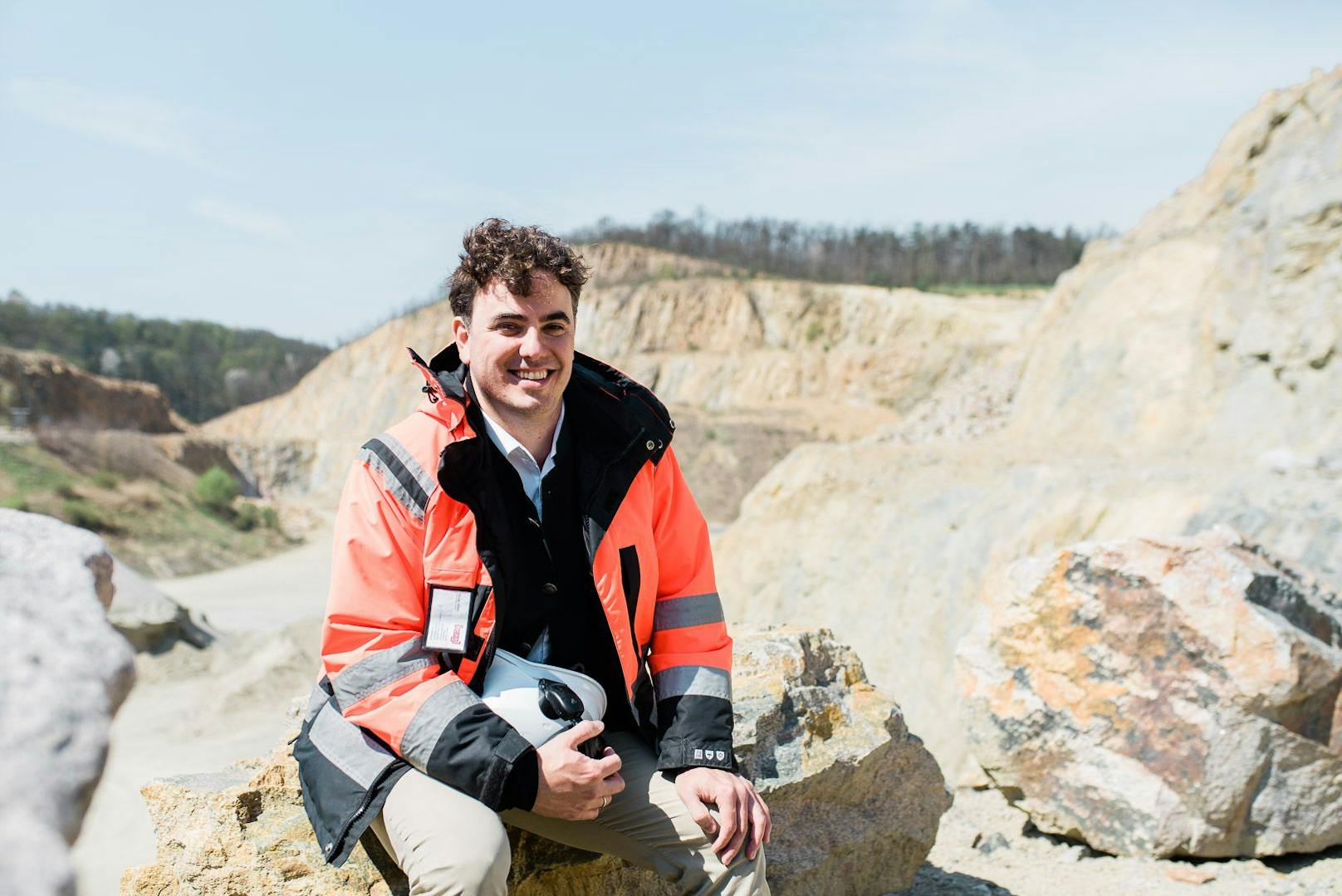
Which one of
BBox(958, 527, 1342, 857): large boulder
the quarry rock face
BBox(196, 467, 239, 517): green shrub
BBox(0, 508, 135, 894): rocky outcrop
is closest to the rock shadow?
BBox(958, 527, 1342, 857): large boulder

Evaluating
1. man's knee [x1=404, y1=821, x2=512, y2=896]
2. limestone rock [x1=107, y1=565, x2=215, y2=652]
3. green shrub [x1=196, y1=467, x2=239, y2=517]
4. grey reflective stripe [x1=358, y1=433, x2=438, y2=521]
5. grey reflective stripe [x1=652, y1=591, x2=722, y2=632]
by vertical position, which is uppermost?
grey reflective stripe [x1=358, y1=433, x2=438, y2=521]

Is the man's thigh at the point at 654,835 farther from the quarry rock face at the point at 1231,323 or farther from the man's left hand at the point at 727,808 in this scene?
the quarry rock face at the point at 1231,323

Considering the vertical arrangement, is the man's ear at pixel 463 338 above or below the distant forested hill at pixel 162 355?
above

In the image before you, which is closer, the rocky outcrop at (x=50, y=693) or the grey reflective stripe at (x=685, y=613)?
the rocky outcrop at (x=50, y=693)

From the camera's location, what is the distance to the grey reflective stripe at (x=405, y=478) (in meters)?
2.74

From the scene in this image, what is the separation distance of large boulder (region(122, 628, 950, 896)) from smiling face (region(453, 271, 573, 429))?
1.27m

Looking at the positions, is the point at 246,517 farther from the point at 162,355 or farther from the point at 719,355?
the point at 162,355

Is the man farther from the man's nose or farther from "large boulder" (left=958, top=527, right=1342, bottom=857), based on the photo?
"large boulder" (left=958, top=527, right=1342, bottom=857)

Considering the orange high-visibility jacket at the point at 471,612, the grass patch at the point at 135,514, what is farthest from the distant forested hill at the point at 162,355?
the orange high-visibility jacket at the point at 471,612

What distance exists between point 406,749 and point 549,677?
41 cm

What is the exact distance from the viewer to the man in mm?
2594

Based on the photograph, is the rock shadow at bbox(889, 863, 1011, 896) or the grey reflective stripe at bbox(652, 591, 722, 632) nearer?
the grey reflective stripe at bbox(652, 591, 722, 632)

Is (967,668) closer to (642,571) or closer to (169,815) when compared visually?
(642,571)

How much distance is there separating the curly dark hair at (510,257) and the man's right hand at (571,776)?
1.25m
